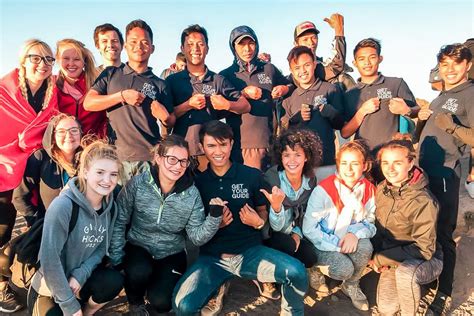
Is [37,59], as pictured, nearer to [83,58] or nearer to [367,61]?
[83,58]

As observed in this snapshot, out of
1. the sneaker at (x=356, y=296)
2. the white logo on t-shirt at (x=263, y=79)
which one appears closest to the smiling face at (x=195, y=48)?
the white logo on t-shirt at (x=263, y=79)

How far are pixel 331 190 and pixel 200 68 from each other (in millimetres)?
2164

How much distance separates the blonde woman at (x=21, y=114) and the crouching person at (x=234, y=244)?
1.80 meters

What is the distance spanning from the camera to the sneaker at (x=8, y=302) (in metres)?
3.76

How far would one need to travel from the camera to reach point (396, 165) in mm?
3918

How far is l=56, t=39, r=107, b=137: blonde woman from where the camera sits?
443 centimetres

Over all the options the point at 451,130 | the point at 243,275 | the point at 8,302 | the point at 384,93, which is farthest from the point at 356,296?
the point at 8,302

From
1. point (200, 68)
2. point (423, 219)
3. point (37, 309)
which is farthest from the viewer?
point (200, 68)

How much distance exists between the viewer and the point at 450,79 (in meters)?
4.25

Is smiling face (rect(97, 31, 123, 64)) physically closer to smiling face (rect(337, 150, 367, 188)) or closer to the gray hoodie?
the gray hoodie

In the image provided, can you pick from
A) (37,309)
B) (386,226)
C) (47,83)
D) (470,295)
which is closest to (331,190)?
(386,226)

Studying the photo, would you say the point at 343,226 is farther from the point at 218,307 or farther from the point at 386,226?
the point at 218,307

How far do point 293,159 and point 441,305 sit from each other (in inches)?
81.9

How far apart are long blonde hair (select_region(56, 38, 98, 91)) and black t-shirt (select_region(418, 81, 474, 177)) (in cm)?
390
